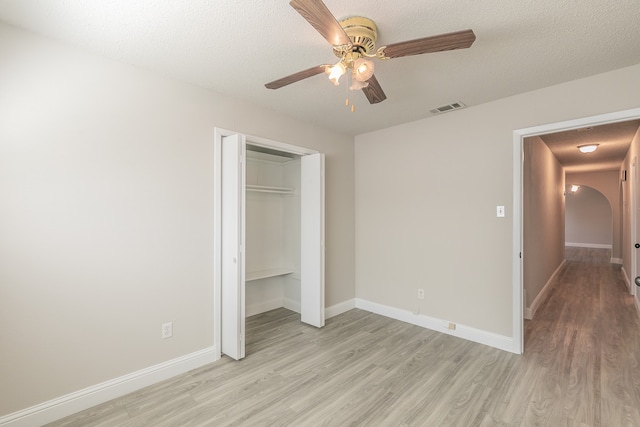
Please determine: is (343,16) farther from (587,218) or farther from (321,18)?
(587,218)

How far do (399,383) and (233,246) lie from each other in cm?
183

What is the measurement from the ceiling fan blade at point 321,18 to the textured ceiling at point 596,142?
302 cm

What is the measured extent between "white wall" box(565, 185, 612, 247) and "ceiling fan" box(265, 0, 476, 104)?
11450mm

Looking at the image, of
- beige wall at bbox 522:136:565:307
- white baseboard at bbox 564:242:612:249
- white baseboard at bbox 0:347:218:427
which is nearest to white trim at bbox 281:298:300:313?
white baseboard at bbox 0:347:218:427

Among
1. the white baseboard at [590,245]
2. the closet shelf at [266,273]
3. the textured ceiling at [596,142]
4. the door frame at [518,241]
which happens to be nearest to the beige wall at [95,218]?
the closet shelf at [266,273]

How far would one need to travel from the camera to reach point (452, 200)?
336 centimetres

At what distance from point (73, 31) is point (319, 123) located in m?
2.41

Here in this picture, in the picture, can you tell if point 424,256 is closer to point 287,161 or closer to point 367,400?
point 367,400

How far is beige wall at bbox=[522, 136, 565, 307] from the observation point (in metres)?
3.83

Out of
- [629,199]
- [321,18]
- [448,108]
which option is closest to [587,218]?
[629,199]

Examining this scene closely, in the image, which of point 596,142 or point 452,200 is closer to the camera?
point 452,200

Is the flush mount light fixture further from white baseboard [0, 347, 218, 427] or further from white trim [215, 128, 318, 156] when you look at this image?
white baseboard [0, 347, 218, 427]

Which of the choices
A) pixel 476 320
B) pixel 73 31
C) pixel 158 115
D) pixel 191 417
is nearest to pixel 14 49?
pixel 73 31

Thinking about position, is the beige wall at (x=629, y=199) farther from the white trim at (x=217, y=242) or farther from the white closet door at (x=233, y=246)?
the white trim at (x=217, y=242)
